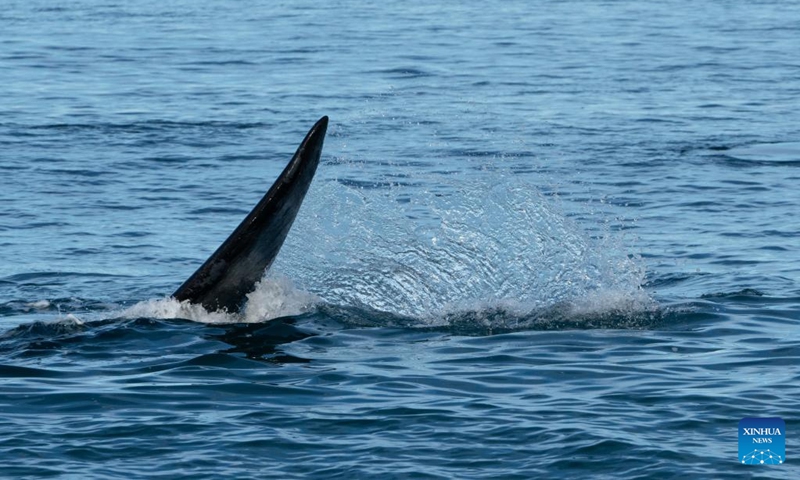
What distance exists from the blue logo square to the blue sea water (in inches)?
4.0

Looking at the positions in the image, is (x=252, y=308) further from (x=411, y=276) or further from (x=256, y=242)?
(x=411, y=276)

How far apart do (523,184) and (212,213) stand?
530 centimetres

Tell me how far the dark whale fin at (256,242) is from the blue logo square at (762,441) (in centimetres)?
408

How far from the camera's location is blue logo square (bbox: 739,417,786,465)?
9.37m

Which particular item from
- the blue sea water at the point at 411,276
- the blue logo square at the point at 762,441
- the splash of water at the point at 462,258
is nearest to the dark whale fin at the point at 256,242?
the blue sea water at the point at 411,276

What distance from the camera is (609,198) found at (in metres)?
20.2

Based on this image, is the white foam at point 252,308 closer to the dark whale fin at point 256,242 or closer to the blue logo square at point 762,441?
the dark whale fin at point 256,242

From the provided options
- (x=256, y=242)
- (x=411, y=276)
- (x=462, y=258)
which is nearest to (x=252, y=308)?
(x=256, y=242)

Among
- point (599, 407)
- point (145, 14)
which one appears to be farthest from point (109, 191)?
point (145, 14)

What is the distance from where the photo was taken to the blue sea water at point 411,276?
9.86 meters

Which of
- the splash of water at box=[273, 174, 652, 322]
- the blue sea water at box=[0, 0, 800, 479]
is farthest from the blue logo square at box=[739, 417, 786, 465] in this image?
the splash of water at box=[273, 174, 652, 322]

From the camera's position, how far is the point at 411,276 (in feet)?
48.0

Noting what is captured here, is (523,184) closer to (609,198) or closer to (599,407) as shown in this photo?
(609,198)

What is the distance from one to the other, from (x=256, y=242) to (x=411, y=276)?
2.76 metres
